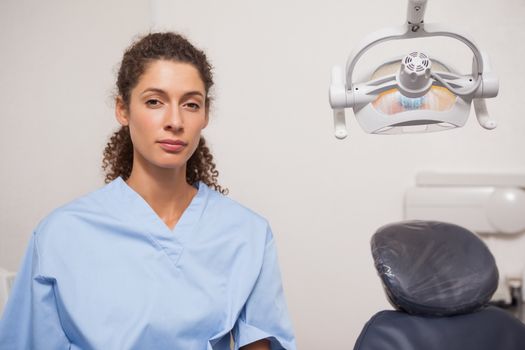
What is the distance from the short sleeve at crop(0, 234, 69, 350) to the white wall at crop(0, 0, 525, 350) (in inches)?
28.8

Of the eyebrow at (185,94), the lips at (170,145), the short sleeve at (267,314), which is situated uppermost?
the eyebrow at (185,94)

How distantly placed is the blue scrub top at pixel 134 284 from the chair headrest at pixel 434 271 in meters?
0.29

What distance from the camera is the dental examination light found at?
0.85 metres

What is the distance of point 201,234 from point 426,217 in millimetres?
861

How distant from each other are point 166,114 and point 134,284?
347 mm

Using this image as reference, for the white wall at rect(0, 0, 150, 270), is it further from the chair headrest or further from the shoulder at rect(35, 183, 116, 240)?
the chair headrest

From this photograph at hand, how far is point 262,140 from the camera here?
6.04ft

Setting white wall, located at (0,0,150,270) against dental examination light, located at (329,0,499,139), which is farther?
white wall, located at (0,0,150,270)

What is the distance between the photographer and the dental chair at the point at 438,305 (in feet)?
3.25

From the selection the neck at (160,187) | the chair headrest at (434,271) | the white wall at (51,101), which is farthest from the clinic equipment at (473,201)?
the white wall at (51,101)

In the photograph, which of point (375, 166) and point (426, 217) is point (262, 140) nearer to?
point (375, 166)

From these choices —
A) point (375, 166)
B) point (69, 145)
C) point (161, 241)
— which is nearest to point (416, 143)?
point (375, 166)

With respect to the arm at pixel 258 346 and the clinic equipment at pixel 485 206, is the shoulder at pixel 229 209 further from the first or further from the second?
the clinic equipment at pixel 485 206

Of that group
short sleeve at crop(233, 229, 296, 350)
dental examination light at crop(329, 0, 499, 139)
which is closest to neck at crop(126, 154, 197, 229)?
short sleeve at crop(233, 229, 296, 350)
